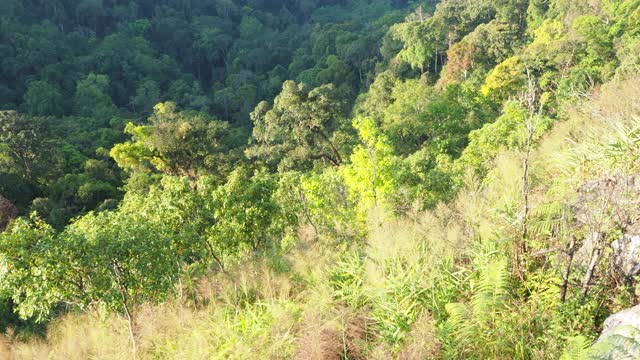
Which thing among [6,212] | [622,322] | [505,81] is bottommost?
[6,212]

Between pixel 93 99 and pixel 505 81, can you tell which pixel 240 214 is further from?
pixel 93 99

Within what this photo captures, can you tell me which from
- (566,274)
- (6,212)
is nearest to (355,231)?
(566,274)

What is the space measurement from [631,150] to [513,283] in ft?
6.35

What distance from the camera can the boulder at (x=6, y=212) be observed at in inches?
684

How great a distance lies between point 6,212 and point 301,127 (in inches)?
455

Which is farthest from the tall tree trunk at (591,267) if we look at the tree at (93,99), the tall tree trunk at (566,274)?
the tree at (93,99)

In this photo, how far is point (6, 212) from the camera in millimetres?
17750

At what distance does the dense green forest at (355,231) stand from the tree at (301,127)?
76 millimetres

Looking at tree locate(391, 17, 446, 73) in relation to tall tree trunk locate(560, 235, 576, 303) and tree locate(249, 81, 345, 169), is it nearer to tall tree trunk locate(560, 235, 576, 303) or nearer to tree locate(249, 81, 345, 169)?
tree locate(249, 81, 345, 169)

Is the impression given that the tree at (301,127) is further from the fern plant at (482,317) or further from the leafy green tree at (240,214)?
the fern plant at (482,317)

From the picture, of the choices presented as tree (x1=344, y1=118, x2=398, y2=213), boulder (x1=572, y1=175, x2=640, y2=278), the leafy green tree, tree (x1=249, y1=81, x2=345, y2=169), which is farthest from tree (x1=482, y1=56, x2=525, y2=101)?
boulder (x1=572, y1=175, x2=640, y2=278)

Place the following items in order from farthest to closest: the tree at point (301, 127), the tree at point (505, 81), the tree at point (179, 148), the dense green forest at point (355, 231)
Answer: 1. the tree at point (505, 81)
2. the tree at point (179, 148)
3. the tree at point (301, 127)
4. the dense green forest at point (355, 231)

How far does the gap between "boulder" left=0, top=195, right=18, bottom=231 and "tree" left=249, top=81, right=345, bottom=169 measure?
9.32m

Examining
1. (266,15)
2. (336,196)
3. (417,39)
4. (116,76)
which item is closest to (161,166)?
(336,196)
